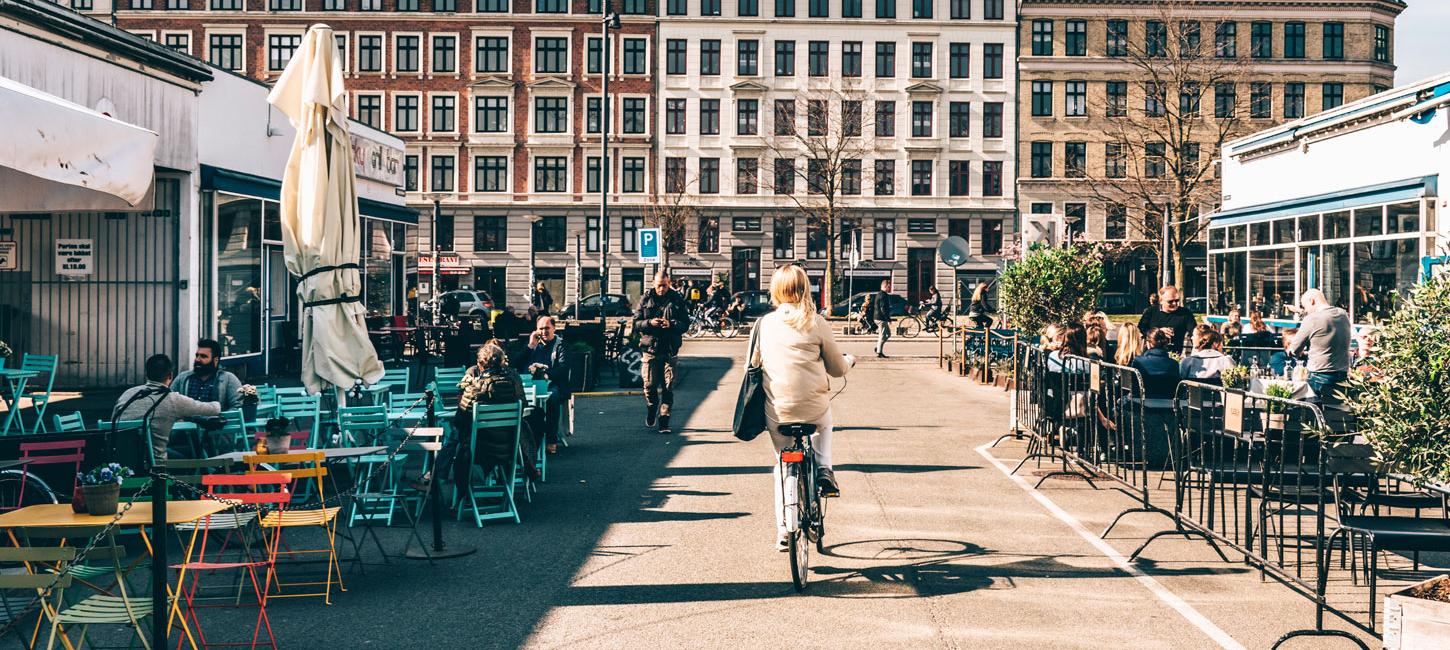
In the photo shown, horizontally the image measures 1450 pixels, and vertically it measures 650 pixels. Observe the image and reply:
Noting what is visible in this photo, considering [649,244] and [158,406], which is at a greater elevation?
[649,244]

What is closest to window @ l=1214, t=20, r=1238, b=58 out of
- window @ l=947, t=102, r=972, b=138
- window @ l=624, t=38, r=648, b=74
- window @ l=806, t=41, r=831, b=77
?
window @ l=947, t=102, r=972, b=138

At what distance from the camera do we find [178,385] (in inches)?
410

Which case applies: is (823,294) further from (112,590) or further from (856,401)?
(112,590)

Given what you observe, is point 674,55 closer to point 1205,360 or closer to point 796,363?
point 1205,360

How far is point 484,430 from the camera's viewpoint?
962 cm

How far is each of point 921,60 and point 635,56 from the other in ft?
46.0

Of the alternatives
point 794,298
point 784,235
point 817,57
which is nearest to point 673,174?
point 784,235

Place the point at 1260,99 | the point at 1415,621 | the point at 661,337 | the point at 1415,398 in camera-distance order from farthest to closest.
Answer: the point at 1260,99
the point at 661,337
the point at 1415,398
the point at 1415,621

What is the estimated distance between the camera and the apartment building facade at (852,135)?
63031mm

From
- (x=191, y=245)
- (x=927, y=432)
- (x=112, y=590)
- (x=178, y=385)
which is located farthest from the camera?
(x=191, y=245)

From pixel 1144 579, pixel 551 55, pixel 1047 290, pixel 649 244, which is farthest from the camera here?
pixel 551 55

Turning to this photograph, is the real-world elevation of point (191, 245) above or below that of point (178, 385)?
above

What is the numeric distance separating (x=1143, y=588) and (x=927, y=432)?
7855 millimetres

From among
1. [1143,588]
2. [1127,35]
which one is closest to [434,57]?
[1127,35]
